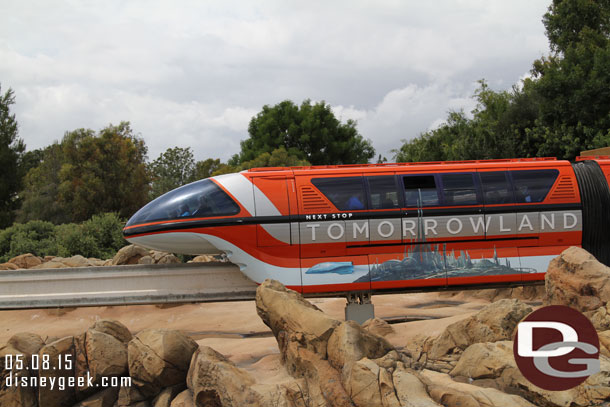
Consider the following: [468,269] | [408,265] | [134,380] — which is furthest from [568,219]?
[134,380]

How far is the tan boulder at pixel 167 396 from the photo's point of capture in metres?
8.38

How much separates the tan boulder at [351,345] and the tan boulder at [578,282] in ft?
9.55

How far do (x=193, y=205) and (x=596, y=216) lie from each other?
8796 millimetres

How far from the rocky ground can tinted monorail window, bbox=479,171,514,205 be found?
2958 mm

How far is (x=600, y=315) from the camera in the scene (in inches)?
307

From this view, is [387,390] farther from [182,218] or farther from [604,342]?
[182,218]

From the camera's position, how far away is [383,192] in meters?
11.4

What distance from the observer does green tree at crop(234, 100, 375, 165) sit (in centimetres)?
4609

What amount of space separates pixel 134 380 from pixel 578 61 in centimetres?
2664

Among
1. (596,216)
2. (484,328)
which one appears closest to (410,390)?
(484,328)

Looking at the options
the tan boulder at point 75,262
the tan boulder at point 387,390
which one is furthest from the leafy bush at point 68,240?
the tan boulder at point 387,390

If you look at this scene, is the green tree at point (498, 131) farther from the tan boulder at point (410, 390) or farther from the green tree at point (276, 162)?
the tan boulder at point (410, 390)
